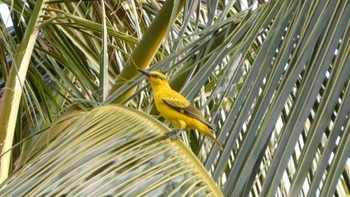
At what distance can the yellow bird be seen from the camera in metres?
2.56

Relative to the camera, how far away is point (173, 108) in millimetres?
2678

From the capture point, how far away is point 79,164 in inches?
62.7

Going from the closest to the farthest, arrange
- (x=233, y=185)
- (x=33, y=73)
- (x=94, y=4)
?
(x=233, y=185)
(x=33, y=73)
(x=94, y=4)

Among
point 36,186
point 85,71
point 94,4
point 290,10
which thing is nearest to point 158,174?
point 36,186

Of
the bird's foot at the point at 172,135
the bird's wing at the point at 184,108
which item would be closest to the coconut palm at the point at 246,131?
the bird's foot at the point at 172,135

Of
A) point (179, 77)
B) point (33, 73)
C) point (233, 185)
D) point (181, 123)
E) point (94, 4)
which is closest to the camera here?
point (233, 185)

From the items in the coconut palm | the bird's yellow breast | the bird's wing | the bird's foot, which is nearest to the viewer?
the coconut palm

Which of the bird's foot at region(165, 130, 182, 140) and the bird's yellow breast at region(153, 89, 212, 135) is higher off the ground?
the bird's foot at region(165, 130, 182, 140)

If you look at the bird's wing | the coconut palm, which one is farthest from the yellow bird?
the coconut palm

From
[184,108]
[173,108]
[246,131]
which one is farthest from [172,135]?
[173,108]

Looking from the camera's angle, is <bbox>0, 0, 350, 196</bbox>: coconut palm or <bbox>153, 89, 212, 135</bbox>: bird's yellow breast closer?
<bbox>0, 0, 350, 196</bbox>: coconut palm

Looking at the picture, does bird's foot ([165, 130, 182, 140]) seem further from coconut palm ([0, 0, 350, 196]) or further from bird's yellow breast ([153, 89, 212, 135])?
bird's yellow breast ([153, 89, 212, 135])

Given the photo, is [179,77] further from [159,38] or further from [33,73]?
[33,73]

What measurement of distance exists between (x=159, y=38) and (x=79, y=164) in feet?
3.65
